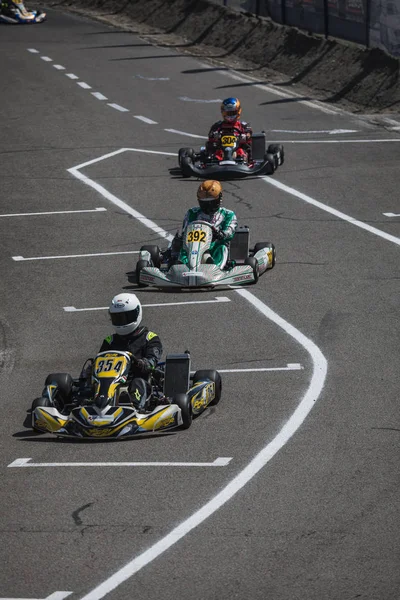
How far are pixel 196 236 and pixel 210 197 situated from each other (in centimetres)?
87

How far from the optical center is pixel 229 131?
80.3 ft

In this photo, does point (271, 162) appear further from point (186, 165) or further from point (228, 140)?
point (186, 165)

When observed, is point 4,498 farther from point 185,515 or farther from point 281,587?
point 281,587

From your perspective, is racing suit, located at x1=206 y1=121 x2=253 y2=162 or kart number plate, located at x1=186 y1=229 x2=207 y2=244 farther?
racing suit, located at x1=206 y1=121 x2=253 y2=162

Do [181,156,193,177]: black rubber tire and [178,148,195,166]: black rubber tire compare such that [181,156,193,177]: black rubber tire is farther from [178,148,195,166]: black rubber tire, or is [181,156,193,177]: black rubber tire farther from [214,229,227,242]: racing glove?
[214,229,227,242]: racing glove

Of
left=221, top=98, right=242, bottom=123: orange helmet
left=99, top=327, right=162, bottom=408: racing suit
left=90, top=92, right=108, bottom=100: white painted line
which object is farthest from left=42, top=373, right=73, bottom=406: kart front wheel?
left=90, top=92, right=108, bottom=100: white painted line

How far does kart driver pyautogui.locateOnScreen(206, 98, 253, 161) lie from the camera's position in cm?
2444

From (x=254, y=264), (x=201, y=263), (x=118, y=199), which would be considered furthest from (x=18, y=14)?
(x=254, y=264)

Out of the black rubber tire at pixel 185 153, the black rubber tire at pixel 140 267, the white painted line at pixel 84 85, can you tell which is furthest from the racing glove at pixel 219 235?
the white painted line at pixel 84 85

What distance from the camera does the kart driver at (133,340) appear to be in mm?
13125

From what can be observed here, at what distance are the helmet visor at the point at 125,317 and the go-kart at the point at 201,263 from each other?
412 centimetres

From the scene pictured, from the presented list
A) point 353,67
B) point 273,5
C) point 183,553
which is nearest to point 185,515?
point 183,553

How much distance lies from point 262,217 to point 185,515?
11645mm

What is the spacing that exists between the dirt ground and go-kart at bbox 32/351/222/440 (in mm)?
18009
